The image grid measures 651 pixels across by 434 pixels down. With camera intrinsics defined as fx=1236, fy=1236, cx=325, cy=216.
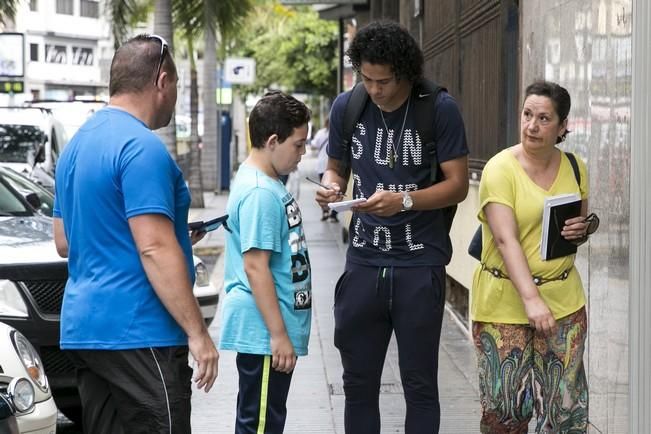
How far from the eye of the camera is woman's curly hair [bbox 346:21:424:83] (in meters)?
4.93

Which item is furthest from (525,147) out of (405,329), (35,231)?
(35,231)

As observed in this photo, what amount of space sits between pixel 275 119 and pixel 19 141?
1243cm

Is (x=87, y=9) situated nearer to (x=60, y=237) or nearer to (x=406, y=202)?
(x=406, y=202)

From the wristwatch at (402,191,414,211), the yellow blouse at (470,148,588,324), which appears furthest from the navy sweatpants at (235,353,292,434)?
the yellow blouse at (470,148,588,324)

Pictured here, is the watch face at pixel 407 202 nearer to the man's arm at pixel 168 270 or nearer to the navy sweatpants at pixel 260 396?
the navy sweatpants at pixel 260 396

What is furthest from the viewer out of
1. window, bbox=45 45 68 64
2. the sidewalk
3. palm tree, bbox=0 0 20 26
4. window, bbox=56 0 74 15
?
window, bbox=45 45 68 64

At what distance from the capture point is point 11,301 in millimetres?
6797

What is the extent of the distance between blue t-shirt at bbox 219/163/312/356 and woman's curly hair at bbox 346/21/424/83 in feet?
2.17

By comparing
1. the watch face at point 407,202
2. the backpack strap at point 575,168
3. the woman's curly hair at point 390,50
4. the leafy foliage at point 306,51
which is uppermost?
the leafy foliage at point 306,51

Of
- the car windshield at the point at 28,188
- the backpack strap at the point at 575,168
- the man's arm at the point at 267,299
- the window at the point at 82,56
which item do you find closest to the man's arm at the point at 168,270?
the man's arm at the point at 267,299

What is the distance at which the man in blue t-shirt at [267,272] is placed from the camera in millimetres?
4578

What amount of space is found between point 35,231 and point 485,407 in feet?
12.7

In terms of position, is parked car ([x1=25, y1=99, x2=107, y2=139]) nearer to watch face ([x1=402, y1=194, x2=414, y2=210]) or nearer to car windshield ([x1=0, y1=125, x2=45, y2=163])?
car windshield ([x1=0, y1=125, x2=45, y2=163])

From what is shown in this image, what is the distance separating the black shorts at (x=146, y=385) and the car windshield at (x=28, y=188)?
572cm
